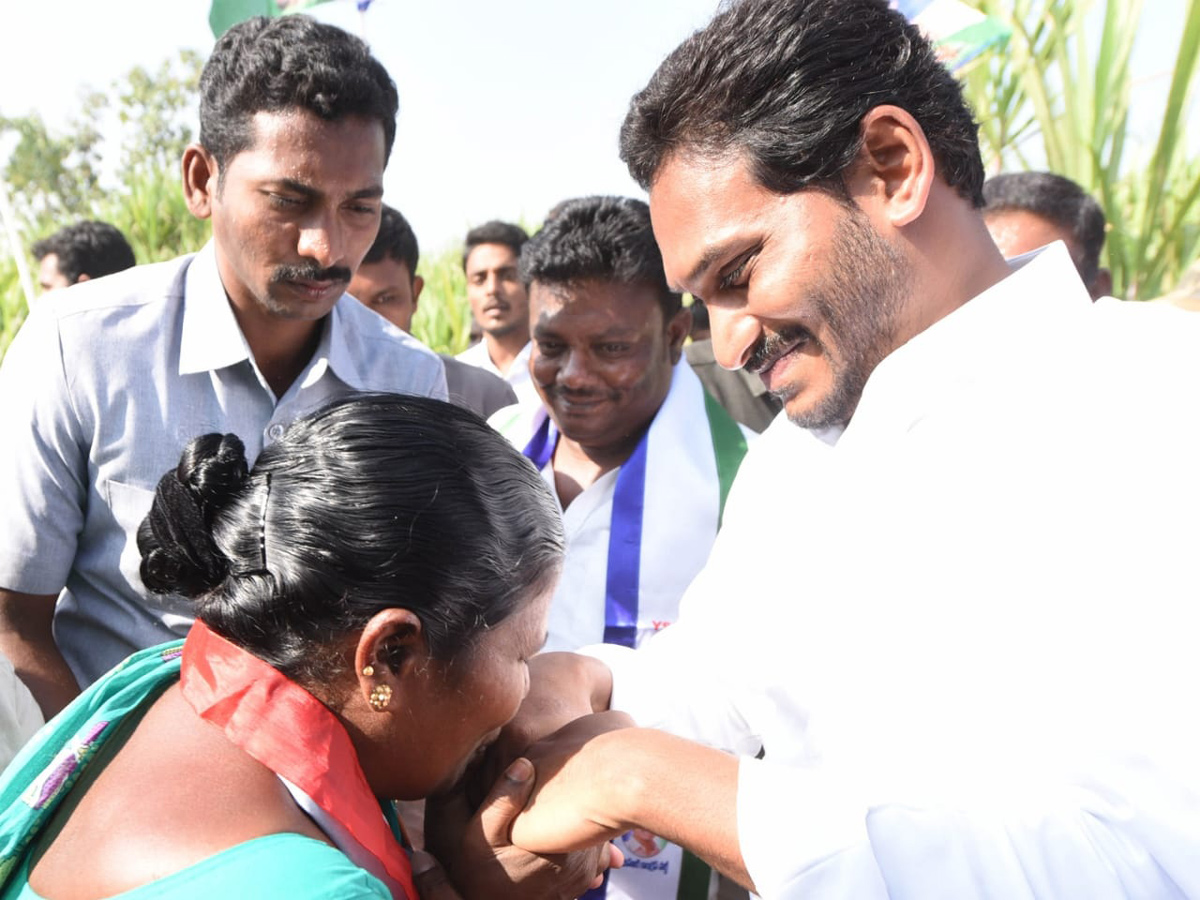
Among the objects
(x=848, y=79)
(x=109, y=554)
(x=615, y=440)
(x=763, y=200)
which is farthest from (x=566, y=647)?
(x=848, y=79)

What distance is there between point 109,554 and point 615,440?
146 cm

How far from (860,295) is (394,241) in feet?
12.0

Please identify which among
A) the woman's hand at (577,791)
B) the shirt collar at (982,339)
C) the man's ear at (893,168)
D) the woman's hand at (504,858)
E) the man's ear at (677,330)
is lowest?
the woman's hand at (504,858)

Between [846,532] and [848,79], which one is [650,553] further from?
[848,79]

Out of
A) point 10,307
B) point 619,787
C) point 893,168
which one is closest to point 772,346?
point 893,168

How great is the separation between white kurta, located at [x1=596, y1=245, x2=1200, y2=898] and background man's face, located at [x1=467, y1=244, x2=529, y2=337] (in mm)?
5021

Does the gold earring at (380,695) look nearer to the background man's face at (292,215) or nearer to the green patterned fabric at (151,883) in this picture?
the green patterned fabric at (151,883)

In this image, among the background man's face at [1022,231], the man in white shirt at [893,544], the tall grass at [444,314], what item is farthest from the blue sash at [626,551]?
the tall grass at [444,314]

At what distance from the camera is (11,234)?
5.98 meters

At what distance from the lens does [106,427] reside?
102 inches

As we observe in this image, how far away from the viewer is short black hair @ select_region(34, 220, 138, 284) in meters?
7.05

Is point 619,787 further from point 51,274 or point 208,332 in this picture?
point 51,274

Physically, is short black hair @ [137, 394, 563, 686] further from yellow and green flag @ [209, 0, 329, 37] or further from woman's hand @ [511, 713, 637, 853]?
yellow and green flag @ [209, 0, 329, 37]

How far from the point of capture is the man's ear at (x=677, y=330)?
3531 mm
